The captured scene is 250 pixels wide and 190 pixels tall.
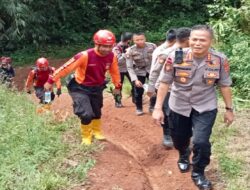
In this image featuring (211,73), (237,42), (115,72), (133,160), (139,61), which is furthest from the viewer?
(237,42)

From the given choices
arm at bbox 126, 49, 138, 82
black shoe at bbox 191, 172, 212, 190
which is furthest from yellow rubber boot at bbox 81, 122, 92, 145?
black shoe at bbox 191, 172, 212, 190

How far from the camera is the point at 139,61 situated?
900cm

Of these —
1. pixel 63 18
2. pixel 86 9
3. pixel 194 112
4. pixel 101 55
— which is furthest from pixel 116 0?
pixel 194 112

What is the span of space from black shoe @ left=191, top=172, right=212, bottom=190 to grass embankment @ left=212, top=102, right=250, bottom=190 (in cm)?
20

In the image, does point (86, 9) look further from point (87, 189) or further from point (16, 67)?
point (87, 189)

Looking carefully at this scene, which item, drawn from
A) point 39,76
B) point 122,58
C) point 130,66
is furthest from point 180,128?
point 39,76

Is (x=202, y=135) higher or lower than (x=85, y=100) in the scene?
higher

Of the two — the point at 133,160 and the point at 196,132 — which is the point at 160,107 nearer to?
the point at 196,132

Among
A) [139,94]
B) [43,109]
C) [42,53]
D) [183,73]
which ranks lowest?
[42,53]

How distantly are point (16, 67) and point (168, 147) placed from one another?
1420cm

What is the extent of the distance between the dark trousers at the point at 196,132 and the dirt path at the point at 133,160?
16.7 inches

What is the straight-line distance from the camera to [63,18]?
23.0 meters

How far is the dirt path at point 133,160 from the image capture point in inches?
231

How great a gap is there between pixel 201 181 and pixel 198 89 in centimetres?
103
